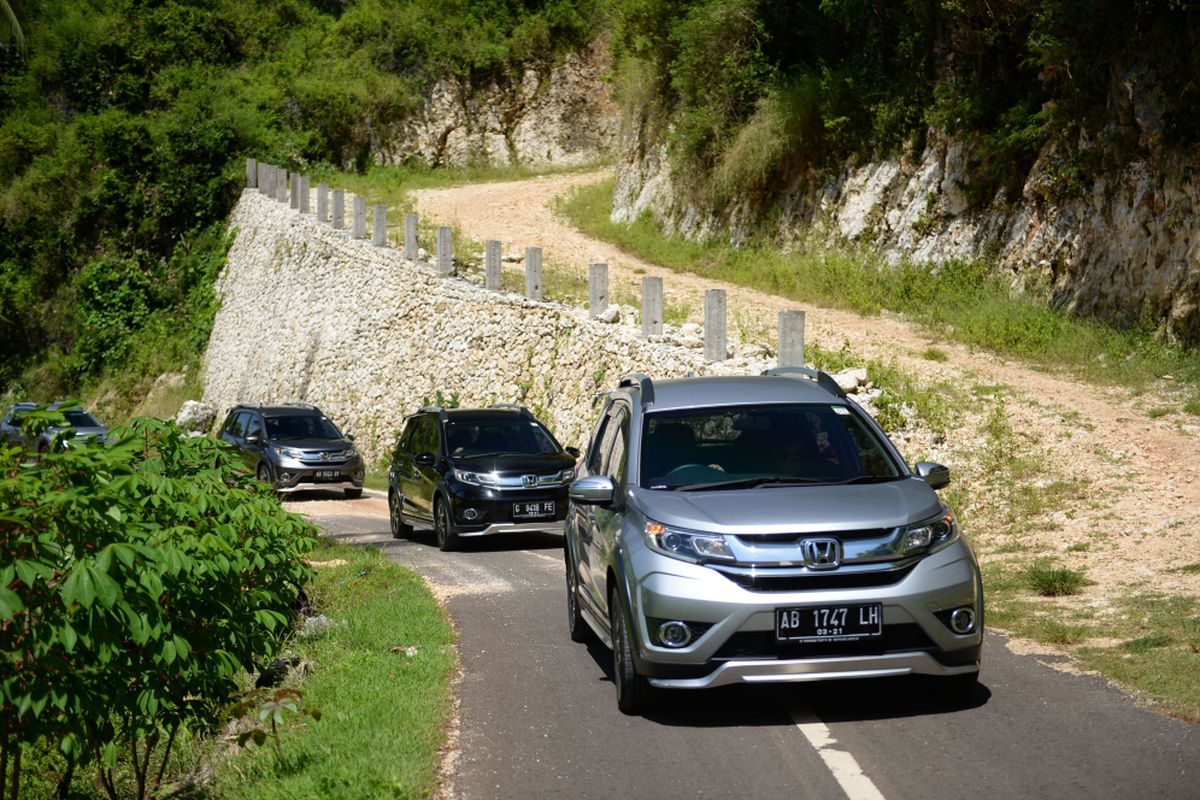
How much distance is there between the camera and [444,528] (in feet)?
54.3

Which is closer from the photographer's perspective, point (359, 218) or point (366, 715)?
point (366, 715)

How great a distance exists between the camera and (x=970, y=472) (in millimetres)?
15320

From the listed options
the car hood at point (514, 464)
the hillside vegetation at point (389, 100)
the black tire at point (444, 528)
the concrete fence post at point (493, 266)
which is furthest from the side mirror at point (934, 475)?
the concrete fence post at point (493, 266)

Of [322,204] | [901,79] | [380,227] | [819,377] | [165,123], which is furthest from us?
[165,123]

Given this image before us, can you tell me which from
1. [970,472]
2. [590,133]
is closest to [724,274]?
[970,472]

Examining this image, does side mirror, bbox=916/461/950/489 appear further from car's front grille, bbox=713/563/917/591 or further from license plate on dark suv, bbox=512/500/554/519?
license plate on dark suv, bbox=512/500/554/519

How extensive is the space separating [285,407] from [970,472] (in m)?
14.8

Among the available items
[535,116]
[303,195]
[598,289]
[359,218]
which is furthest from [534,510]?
[535,116]

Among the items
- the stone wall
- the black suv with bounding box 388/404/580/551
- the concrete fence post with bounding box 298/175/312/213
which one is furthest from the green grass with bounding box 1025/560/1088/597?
the concrete fence post with bounding box 298/175/312/213

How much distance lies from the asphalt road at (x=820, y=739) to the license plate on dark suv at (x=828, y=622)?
539 mm

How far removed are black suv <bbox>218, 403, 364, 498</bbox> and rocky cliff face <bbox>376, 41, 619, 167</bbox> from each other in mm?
31614

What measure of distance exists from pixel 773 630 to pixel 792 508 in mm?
684

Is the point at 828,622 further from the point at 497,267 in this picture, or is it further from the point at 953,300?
the point at 497,267

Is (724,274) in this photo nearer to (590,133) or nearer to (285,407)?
(285,407)
